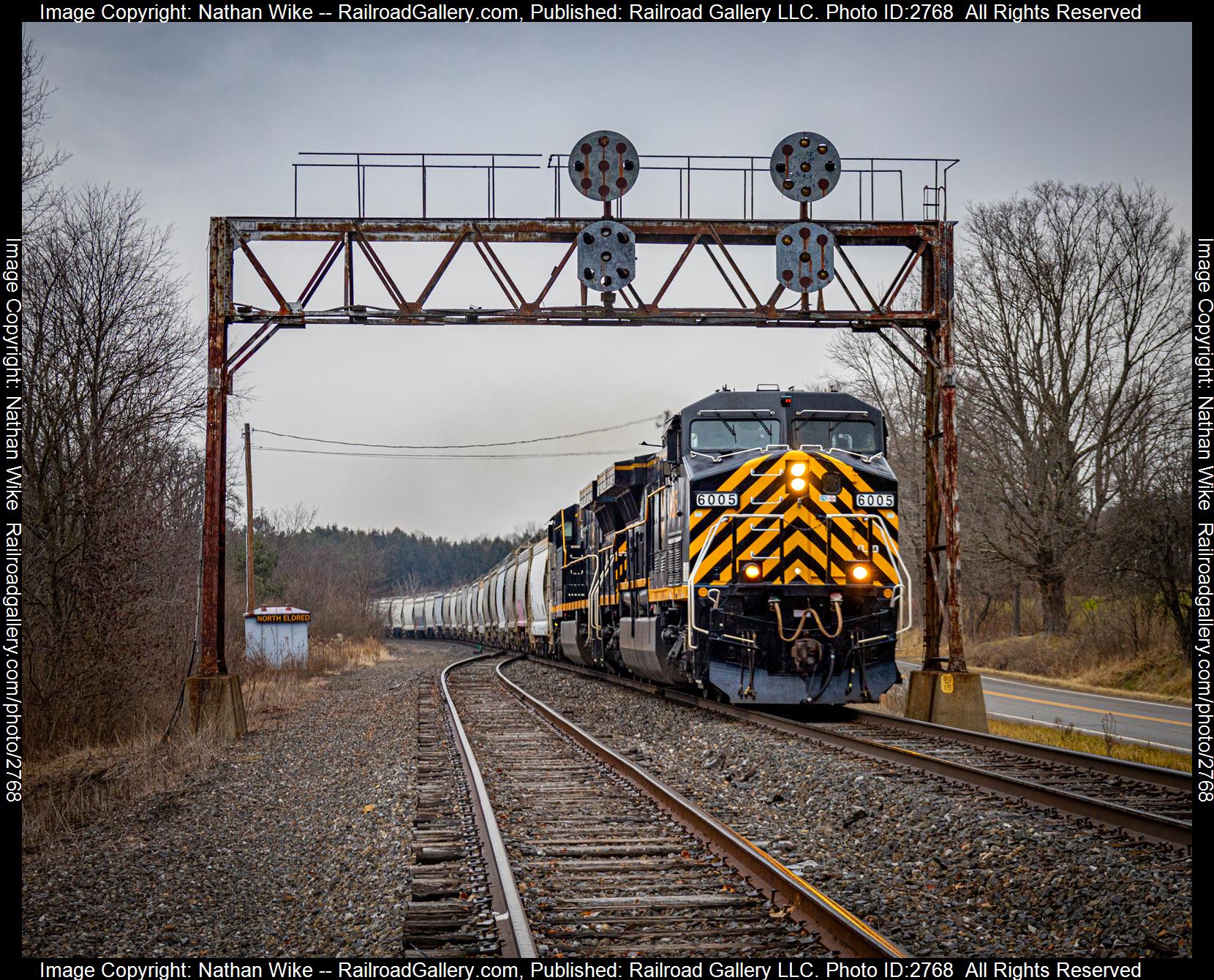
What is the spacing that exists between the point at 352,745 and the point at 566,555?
13441 mm

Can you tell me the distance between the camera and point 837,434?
557 inches

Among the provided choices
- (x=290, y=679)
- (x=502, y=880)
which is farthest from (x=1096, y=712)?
(x=290, y=679)

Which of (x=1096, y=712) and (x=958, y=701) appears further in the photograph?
(x=1096, y=712)

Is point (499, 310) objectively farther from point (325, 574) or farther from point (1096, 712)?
point (325, 574)

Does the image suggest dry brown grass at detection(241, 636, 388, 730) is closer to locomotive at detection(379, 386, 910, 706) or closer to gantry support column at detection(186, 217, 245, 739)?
gantry support column at detection(186, 217, 245, 739)

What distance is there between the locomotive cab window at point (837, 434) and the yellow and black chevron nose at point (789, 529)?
0.71 m

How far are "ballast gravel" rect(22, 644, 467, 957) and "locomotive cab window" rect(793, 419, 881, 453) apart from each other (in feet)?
20.6

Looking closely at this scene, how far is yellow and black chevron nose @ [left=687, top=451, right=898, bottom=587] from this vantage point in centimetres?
1309

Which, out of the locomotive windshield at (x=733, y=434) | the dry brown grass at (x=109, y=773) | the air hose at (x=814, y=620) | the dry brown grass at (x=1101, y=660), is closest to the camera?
the dry brown grass at (x=109, y=773)

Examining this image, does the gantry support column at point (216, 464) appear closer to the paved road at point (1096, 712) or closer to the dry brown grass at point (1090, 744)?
the dry brown grass at point (1090, 744)

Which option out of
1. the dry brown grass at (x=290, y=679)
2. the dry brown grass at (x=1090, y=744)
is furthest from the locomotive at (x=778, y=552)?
the dry brown grass at (x=290, y=679)

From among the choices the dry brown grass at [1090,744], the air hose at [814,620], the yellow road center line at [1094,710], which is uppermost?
the air hose at [814,620]

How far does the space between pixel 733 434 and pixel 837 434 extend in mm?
1355

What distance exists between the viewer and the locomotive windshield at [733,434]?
1399cm
